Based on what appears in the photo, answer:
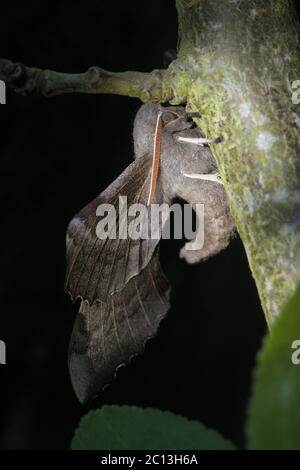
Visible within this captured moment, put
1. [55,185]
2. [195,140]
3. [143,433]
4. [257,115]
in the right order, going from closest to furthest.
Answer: [143,433] → [257,115] → [195,140] → [55,185]

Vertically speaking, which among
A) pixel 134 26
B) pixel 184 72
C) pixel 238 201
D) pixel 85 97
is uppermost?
pixel 134 26

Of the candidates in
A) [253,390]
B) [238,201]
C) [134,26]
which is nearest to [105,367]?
[238,201]

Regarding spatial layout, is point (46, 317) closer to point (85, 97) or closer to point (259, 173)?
point (85, 97)

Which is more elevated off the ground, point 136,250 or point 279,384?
point 136,250

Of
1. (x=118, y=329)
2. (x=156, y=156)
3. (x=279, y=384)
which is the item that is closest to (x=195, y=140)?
(x=156, y=156)

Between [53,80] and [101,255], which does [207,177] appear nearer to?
[101,255]

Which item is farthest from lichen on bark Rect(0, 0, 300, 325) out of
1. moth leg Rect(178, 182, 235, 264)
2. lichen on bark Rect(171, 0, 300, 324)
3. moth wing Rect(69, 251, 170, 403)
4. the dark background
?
the dark background

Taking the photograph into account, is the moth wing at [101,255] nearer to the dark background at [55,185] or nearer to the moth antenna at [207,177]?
the moth antenna at [207,177]
